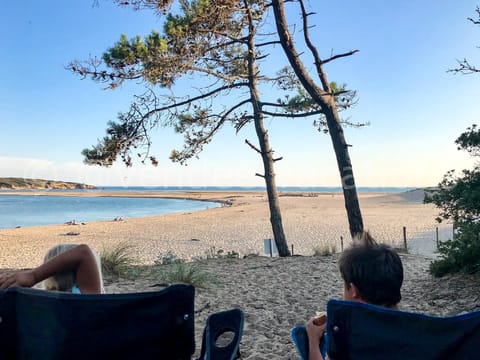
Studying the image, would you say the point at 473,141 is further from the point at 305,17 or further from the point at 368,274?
the point at 368,274

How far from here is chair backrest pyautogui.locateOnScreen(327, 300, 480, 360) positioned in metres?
1.22

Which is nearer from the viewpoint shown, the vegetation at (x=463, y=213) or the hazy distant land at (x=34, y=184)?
the vegetation at (x=463, y=213)

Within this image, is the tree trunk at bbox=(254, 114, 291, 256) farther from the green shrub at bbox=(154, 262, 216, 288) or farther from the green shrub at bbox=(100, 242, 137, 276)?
the green shrub at bbox=(100, 242, 137, 276)

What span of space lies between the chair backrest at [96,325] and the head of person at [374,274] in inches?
22.5

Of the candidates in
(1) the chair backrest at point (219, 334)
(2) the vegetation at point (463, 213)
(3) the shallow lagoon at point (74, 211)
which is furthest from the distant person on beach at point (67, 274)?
(3) the shallow lagoon at point (74, 211)

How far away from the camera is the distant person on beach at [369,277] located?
1432mm

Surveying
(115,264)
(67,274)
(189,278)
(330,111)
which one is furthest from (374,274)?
(330,111)

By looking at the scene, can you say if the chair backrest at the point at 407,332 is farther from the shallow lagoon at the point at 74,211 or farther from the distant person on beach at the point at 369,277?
the shallow lagoon at the point at 74,211

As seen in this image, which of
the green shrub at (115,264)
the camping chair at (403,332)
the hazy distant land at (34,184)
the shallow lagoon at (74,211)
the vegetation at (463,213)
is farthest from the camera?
the hazy distant land at (34,184)

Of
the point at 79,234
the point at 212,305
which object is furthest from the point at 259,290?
the point at 79,234

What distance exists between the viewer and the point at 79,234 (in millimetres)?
21172

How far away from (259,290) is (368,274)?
14.9 ft

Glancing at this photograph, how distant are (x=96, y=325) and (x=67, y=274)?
37 centimetres


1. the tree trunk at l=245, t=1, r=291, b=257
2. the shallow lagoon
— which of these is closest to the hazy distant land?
the shallow lagoon
